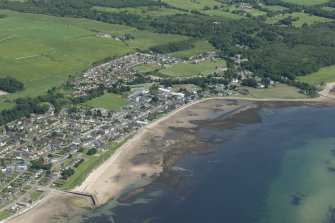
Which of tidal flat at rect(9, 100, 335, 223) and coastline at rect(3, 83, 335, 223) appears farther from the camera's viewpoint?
coastline at rect(3, 83, 335, 223)

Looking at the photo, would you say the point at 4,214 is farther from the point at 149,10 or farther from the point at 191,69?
the point at 149,10

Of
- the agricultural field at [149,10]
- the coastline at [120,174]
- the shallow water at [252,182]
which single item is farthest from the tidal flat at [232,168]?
the agricultural field at [149,10]

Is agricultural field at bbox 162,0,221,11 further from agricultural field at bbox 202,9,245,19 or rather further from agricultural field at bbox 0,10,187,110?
agricultural field at bbox 0,10,187,110

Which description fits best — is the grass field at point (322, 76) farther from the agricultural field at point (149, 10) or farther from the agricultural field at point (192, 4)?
the agricultural field at point (192, 4)

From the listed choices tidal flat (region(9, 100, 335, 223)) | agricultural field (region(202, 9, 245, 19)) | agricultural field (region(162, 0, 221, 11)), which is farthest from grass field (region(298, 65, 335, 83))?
agricultural field (region(162, 0, 221, 11))

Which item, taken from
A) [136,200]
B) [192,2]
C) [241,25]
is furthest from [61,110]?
[192,2]

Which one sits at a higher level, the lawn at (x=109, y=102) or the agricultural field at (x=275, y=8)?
the agricultural field at (x=275, y=8)

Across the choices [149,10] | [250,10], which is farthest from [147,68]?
[250,10]
